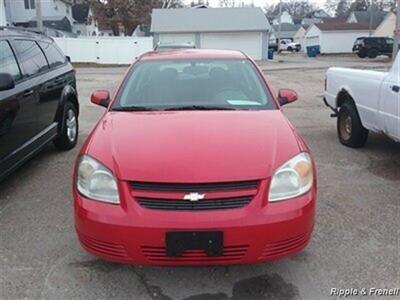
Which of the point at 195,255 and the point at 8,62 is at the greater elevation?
the point at 8,62

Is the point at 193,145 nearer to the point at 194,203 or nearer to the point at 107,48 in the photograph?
the point at 194,203

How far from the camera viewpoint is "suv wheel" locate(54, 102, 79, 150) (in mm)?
6711

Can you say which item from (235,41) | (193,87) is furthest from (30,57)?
(235,41)

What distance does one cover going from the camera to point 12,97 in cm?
479

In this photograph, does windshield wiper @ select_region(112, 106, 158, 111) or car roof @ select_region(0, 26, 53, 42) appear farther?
car roof @ select_region(0, 26, 53, 42)

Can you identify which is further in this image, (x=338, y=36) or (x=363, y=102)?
(x=338, y=36)

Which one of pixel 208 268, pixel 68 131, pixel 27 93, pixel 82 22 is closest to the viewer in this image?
pixel 208 268

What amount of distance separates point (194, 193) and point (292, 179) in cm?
68

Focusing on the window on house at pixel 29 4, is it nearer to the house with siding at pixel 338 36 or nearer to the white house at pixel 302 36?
the house with siding at pixel 338 36

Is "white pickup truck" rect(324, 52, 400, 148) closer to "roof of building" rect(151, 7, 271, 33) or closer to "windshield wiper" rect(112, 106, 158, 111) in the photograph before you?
"windshield wiper" rect(112, 106, 158, 111)

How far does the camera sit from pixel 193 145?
3242 millimetres

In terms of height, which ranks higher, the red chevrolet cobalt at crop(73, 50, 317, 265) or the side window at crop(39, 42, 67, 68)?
the side window at crop(39, 42, 67, 68)

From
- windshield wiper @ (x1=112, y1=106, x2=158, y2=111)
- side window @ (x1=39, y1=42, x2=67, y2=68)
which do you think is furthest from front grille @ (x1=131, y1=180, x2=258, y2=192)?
side window @ (x1=39, y1=42, x2=67, y2=68)

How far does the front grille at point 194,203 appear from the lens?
9.41ft
